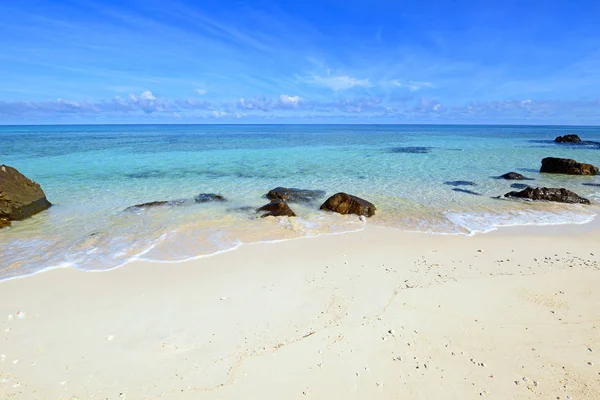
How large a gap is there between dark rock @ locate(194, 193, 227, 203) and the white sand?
247 inches

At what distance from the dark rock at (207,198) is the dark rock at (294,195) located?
211 cm

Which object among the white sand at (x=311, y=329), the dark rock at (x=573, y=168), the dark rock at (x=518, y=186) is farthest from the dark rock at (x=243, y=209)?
the dark rock at (x=573, y=168)

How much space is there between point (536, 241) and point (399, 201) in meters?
5.47

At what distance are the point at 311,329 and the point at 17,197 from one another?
12269mm

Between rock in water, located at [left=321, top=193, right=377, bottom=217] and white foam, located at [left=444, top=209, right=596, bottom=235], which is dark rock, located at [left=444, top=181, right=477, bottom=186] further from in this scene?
rock in water, located at [left=321, top=193, right=377, bottom=217]

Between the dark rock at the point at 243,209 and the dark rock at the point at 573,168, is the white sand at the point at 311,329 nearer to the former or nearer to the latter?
the dark rock at the point at 243,209

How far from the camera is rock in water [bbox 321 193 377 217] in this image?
11.8 metres

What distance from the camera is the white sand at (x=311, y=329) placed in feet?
13.7

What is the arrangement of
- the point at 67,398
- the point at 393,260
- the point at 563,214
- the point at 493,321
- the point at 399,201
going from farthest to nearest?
1. the point at 399,201
2. the point at 563,214
3. the point at 393,260
4. the point at 493,321
5. the point at 67,398

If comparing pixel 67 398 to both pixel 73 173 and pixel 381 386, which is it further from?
pixel 73 173

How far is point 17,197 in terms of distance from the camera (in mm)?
11727

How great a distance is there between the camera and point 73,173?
2117 cm

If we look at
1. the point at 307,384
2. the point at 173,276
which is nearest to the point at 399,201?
the point at 173,276

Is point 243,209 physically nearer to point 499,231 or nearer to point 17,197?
point 17,197
